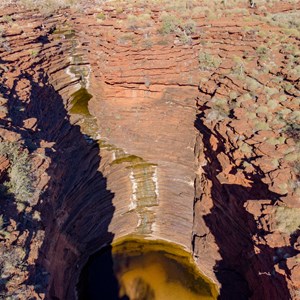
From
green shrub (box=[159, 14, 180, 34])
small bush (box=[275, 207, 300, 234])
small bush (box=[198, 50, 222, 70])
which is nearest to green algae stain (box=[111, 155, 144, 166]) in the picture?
small bush (box=[198, 50, 222, 70])

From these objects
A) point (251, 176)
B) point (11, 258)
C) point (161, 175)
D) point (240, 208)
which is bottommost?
point (161, 175)

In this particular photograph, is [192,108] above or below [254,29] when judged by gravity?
below

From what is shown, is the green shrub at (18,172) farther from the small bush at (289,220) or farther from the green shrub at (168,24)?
the green shrub at (168,24)

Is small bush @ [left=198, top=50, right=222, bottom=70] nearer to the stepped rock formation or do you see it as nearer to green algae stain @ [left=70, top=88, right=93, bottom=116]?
the stepped rock formation

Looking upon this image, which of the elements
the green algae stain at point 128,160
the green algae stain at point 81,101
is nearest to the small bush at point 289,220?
the green algae stain at point 128,160

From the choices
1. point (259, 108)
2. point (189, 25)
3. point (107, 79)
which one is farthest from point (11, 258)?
point (189, 25)

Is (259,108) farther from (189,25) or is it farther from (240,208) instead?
(189,25)
